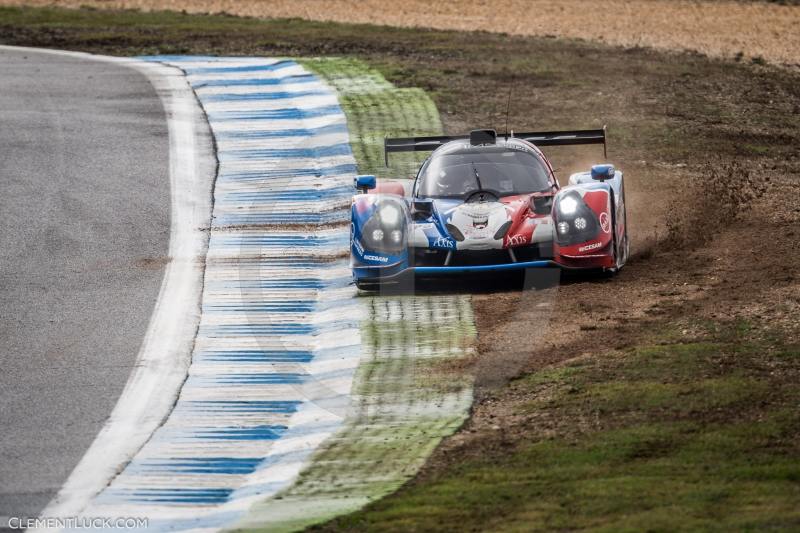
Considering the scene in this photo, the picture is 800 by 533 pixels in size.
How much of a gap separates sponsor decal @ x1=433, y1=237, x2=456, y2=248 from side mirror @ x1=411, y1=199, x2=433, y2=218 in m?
0.52

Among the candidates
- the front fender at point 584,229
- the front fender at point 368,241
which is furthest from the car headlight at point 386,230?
the front fender at point 584,229

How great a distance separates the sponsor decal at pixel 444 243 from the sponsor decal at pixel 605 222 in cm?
142

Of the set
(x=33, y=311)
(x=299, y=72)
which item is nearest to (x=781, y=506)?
(x=33, y=311)

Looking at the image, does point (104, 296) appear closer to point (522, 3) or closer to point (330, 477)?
point (330, 477)

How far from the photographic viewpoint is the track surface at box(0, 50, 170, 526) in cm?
990

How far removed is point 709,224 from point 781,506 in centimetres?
838

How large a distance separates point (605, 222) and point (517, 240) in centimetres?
87

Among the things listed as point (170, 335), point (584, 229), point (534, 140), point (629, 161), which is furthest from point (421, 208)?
point (629, 161)

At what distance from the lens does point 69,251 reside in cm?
1527

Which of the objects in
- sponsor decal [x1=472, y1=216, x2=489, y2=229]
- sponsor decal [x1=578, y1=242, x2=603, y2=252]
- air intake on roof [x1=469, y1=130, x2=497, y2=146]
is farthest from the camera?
air intake on roof [x1=469, y1=130, x2=497, y2=146]

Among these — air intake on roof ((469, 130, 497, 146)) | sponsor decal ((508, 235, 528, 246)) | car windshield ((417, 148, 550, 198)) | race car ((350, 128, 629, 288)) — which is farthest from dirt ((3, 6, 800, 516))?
air intake on roof ((469, 130, 497, 146))

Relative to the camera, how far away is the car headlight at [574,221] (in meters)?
13.0

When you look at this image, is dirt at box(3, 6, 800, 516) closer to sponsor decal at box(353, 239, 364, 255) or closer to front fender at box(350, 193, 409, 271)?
front fender at box(350, 193, 409, 271)

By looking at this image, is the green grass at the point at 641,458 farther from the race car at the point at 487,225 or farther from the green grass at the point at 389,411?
the race car at the point at 487,225
